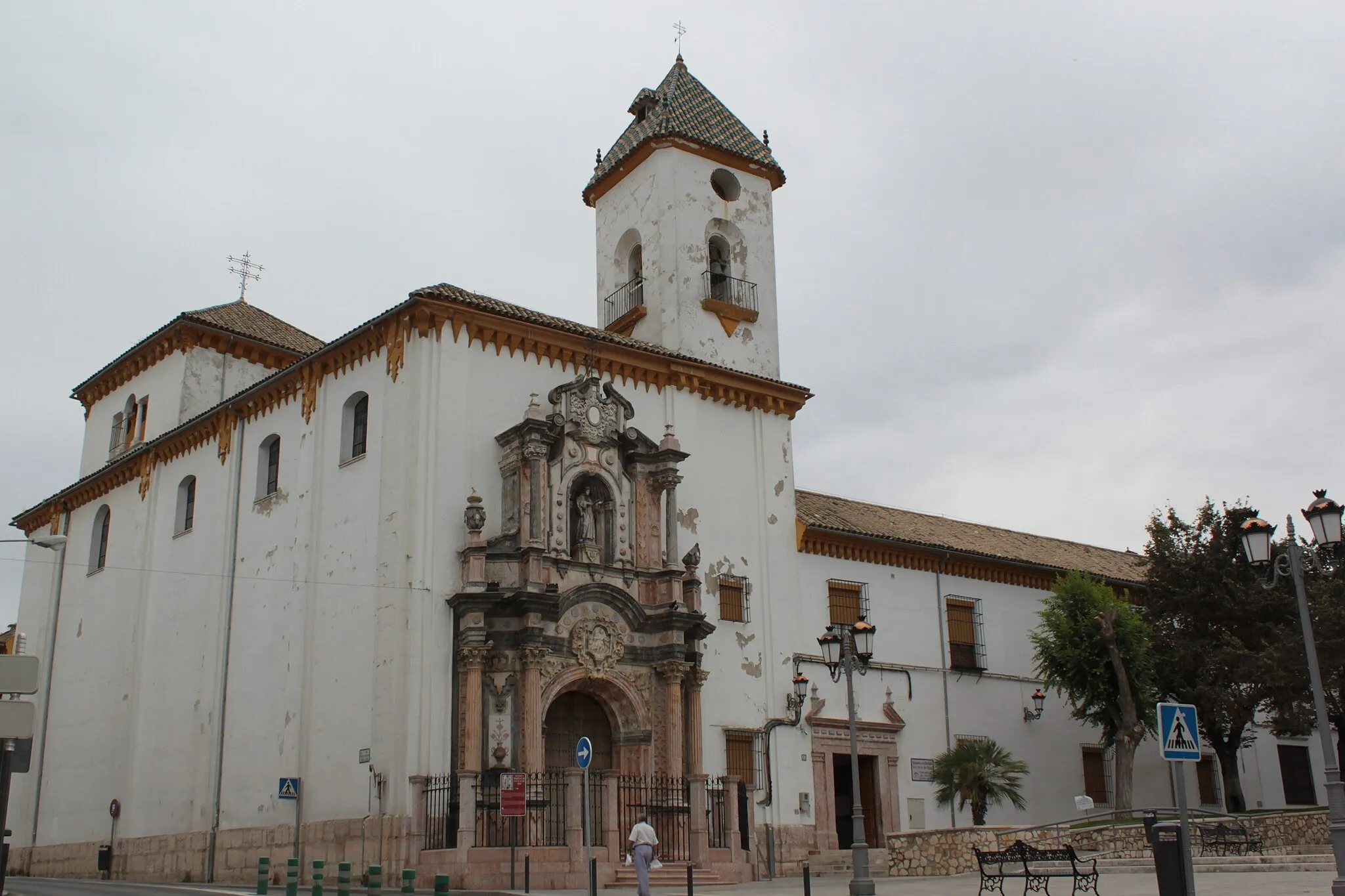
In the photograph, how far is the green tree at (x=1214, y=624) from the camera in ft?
108

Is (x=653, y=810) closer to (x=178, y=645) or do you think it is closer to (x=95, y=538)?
(x=178, y=645)

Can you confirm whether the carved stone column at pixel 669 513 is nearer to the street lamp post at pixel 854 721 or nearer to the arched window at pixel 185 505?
the street lamp post at pixel 854 721

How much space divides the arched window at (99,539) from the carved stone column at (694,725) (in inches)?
754

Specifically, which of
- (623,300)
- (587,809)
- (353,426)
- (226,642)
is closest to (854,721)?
(587,809)

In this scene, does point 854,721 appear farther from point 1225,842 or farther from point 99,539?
point 99,539

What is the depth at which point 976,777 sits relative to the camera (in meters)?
30.1

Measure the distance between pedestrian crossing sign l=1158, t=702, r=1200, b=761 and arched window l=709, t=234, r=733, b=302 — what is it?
1918 cm

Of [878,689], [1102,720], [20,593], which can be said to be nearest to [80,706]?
[20,593]

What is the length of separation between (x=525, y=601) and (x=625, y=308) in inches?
422

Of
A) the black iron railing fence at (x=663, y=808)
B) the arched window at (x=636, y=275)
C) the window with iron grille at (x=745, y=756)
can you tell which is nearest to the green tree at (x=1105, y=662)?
the window with iron grille at (x=745, y=756)

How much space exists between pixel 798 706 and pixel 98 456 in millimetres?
23762

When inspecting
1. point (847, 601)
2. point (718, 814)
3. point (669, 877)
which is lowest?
point (669, 877)

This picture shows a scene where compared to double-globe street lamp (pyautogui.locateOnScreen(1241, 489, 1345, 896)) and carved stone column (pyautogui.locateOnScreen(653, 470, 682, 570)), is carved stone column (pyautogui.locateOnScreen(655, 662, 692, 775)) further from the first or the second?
double-globe street lamp (pyautogui.locateOnScreen(1241, 489, 1345, 896))

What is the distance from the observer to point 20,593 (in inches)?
1577
